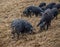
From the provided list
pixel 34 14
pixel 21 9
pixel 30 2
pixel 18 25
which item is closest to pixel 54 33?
pixel 18 25

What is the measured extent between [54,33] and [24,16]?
2264 mm

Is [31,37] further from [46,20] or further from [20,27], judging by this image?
[46,20]

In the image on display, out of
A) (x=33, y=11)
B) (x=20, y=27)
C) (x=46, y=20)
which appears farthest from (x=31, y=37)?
(x=33, y=11)

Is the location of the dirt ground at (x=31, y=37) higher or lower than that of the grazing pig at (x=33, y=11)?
lower

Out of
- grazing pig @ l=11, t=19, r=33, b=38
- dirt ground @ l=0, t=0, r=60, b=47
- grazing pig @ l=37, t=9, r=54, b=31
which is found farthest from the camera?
grazing pig @ l=37, t=9, r=54, b=31

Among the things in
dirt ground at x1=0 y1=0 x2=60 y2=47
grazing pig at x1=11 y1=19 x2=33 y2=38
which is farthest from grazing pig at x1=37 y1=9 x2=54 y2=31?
grazing pig at x1=11 y1=19 x2=33 y2=38

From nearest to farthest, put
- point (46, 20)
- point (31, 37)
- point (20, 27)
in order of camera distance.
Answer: point (20, 27), point (31, 37), point (46, 20)

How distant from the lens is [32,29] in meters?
6.92

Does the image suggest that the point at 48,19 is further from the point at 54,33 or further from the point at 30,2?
the point at 30,2

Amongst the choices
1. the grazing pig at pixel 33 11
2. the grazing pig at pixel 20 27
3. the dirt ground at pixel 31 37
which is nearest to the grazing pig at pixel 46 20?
the dirt ground at pixel 31 37

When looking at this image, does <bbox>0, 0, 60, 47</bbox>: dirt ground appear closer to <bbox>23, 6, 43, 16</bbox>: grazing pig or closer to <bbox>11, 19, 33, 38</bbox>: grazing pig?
<bbox>11, 19, 33, 38</bbox>: grazing pig

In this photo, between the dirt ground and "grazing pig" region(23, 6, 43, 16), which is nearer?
the dirt ground

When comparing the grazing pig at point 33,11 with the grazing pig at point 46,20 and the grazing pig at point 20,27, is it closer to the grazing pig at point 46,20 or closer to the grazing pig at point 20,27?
the grazing pig at point 46,20

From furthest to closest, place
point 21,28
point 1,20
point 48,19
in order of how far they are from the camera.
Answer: point 1,20, point 48,19, point 21,28
